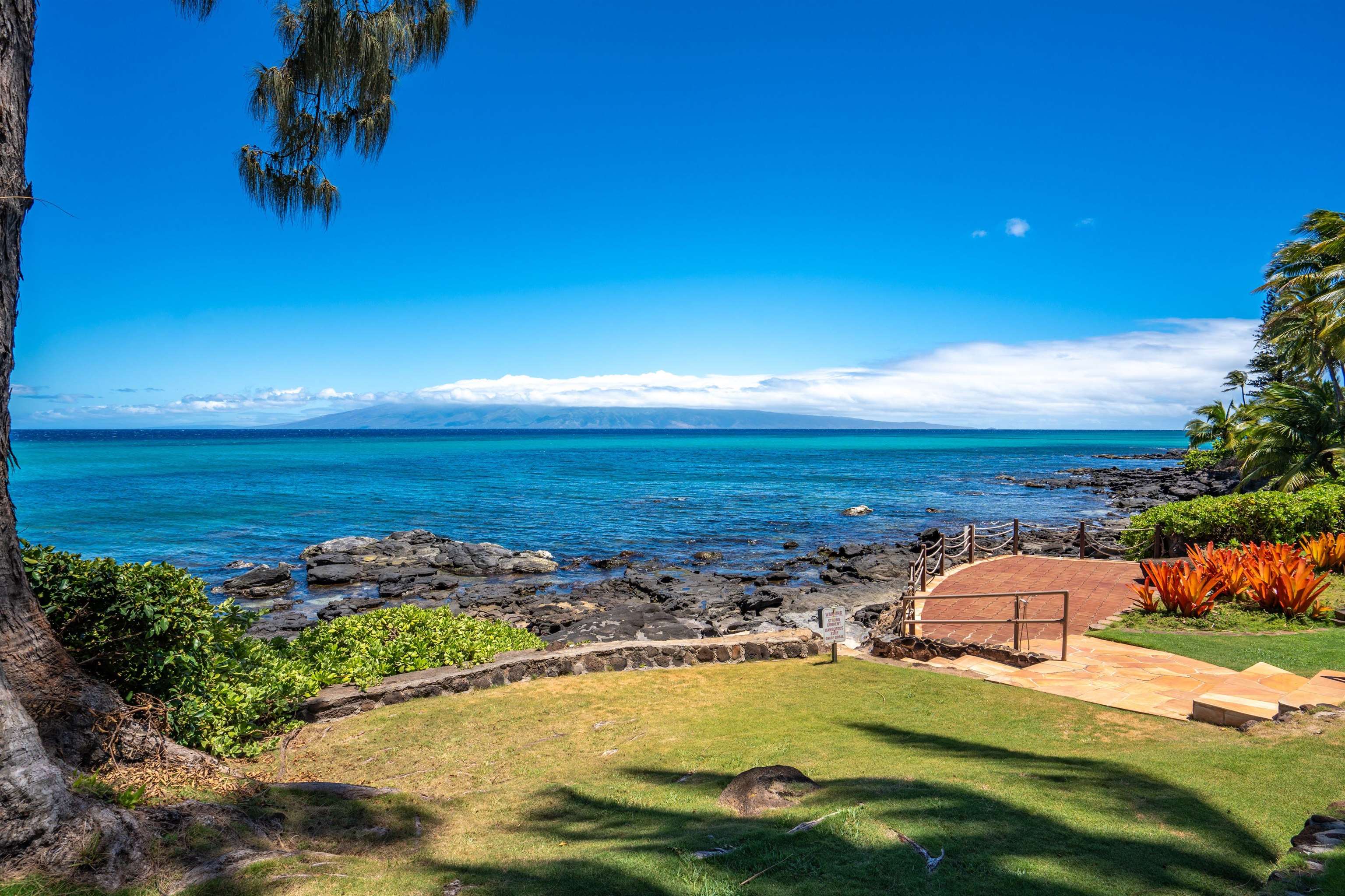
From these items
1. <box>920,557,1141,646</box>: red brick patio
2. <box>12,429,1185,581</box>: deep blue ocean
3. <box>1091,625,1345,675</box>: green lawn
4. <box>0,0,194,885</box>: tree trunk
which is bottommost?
<box>12,429,1185,581</box>: deep blue ocean

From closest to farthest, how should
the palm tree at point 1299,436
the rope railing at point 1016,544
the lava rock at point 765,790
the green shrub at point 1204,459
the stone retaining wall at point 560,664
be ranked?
1. the lava rock at point 765,790
2. the stone retaining wall at point 560,664
3. the rope railing at point 1016,544
4. the palm tree at point 1299,436
5. the green shrub at point 1204,459

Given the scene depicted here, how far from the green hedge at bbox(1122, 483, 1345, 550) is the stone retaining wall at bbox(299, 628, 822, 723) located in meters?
11.8

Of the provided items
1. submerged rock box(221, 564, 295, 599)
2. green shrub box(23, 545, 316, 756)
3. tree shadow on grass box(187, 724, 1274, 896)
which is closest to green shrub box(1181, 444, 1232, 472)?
submerged rock box(221, 564, 295, 599)

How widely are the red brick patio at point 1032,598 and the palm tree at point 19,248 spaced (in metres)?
10.1

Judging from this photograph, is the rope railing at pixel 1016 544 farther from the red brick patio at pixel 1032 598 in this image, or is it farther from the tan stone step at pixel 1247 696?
the tan stone step at pixel 1247 696

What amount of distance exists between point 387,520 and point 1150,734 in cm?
3757

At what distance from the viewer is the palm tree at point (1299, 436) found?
21781mm

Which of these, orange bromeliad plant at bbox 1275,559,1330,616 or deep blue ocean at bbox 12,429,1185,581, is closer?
orange bromeliad plant at bbox 1275,559,1330,616

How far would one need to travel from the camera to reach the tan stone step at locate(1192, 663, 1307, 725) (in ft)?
23.6

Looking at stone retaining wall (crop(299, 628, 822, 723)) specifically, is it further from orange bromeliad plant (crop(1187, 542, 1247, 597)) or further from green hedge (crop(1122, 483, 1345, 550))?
green hedge (crop(1122, 483, 1345, 550))

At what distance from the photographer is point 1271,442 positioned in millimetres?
22750

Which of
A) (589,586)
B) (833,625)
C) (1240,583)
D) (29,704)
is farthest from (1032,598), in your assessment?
(29,704)

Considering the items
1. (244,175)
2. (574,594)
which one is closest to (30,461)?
(574,594)

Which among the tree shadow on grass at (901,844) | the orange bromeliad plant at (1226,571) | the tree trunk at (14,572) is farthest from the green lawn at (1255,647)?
the tree trunk at (14,572)
